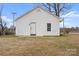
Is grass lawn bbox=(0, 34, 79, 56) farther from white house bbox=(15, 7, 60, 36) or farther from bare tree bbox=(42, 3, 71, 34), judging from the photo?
bare tree bbox=(42, 3, 71, 34)

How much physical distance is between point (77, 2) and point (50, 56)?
0.58 m

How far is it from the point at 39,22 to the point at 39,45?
223mm

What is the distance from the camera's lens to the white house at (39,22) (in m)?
4.45

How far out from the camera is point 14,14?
4.45 metres

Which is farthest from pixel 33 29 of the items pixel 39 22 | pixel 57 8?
pixel 57 8

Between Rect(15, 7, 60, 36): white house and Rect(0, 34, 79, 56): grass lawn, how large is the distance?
7cm

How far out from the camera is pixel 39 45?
14.6 feet

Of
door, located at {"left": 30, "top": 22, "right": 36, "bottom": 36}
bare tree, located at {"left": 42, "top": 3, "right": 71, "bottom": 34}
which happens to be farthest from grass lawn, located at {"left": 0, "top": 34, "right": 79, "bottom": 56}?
bare tree, located at {"left": 42, "top": 3, "right": 71, "bottom": 34}

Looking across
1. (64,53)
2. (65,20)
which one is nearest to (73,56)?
(64,53)

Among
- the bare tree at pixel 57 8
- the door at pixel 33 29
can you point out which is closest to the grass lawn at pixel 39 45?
the door at pixel 33 29

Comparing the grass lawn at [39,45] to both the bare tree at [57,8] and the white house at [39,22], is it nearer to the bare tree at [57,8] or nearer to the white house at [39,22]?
the white house at [39,22]

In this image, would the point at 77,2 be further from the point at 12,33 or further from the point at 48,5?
the point at 12,33

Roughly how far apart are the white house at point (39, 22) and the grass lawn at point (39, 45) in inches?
2.7

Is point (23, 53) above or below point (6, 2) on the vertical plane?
below
